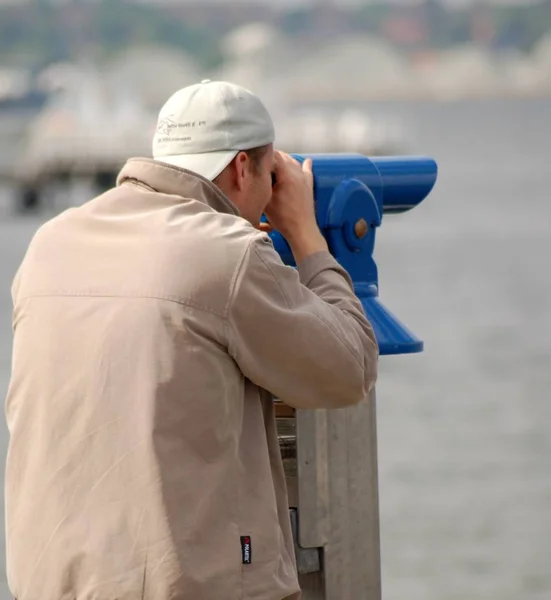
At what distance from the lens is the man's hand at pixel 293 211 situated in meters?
2.36

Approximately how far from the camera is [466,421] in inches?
442

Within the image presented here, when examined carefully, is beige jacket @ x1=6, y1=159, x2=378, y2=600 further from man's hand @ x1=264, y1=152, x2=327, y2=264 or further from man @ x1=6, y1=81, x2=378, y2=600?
man's hand @ x1=264, y1=152, x2=327, y2=264

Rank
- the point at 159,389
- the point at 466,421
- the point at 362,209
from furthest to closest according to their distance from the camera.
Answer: the point at 466,421
the point at 362,209
the point at 159,389

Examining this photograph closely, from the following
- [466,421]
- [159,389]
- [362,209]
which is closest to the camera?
[159,389]

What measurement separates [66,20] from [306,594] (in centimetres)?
14347

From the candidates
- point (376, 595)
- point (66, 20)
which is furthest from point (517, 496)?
point (66, 20)

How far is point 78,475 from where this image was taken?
2.09 m

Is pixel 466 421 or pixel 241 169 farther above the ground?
pixel 241 169

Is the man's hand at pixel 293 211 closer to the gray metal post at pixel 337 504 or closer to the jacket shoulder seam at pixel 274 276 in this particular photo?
the jacket shoulder seam at pixel 274 276

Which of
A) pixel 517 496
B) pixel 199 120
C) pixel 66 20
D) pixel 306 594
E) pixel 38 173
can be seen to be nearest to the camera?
pixel 199 120

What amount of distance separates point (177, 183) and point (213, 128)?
0.10 metres

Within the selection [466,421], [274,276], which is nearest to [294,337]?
[274,276]

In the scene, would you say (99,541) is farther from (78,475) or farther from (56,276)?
(56,276)

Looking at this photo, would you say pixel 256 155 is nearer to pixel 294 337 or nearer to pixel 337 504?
pixel 294 337
